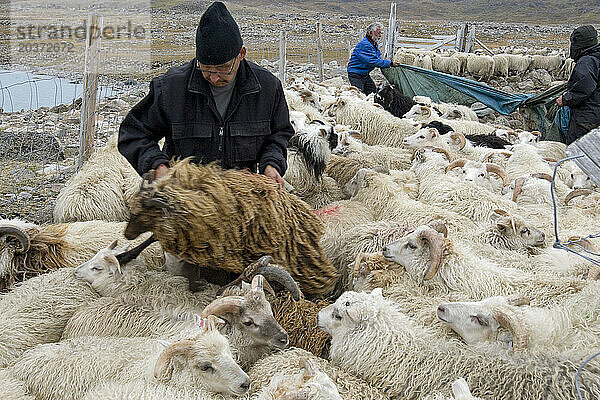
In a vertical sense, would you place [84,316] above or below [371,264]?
below

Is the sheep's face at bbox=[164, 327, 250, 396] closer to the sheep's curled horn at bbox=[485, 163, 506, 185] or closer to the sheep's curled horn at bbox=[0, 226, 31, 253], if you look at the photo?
the sheep's curled horn at bbox=[0, 226, 31, 253]

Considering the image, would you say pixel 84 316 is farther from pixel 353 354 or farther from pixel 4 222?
pixel 353 354

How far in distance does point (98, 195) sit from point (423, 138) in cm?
510

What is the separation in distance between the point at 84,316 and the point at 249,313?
4.57ft

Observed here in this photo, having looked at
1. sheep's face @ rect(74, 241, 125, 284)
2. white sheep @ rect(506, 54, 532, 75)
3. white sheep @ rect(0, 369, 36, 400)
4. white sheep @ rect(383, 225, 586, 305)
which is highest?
white sheep @ rect(506, 54, 532, 75)

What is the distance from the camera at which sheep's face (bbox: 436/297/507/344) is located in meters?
3.38

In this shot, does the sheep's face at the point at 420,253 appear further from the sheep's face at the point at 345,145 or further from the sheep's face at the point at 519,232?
the sheep's face at the point at 345,145

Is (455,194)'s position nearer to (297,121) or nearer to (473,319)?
(297,121)

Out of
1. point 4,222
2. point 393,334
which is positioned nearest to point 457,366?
point 393,334

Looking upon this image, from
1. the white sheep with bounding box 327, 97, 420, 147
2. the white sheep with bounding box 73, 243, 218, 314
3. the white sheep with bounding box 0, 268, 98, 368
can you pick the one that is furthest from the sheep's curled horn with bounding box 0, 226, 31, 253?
the white sheep with bounding box 327, 97, 420, 147

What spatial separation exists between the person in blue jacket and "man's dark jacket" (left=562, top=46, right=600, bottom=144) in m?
4.93

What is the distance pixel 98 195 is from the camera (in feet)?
19.1

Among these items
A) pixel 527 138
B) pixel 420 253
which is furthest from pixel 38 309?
pixel 527 138

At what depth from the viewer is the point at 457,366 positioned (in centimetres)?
320
